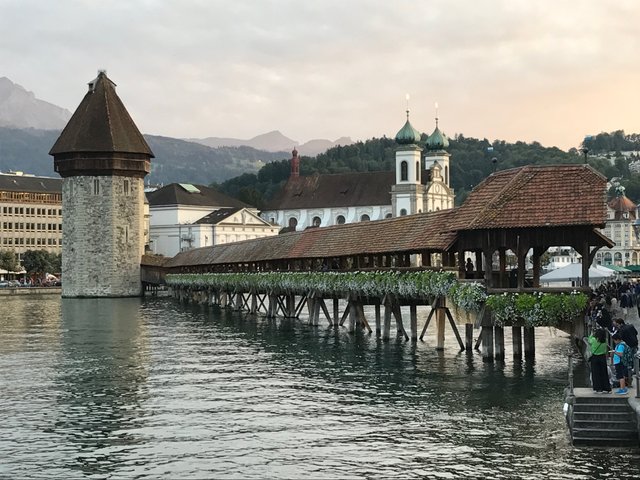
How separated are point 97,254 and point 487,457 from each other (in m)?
78.8

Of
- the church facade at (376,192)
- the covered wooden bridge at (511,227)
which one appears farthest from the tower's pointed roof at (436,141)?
the covered wooden bridge at (511,227)

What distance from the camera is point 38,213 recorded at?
14100 cm

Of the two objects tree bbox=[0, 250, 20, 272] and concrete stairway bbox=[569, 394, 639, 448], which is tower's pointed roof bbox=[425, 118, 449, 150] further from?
concrete stairway bbox=[569, 394, 639, 448]

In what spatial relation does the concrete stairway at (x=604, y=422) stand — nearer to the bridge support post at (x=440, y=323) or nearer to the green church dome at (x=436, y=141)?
the bridge support post at (x=440, y=323)

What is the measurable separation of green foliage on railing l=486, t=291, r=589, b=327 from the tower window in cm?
12110

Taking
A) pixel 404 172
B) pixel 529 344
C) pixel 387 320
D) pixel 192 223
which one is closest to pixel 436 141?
pixel 404 172

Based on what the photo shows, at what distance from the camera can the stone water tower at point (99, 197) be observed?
92.5 m

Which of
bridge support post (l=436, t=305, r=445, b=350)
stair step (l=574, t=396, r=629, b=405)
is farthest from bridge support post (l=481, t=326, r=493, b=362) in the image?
stair step (l=574, t=396, r=629, b=405)

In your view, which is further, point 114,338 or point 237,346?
point 114,338

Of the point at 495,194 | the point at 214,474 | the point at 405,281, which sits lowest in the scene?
the point at 214,474

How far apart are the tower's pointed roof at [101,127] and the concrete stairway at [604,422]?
254ft

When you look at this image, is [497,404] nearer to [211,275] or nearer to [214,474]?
[214,474]

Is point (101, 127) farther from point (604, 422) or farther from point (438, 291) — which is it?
point (604, 422)

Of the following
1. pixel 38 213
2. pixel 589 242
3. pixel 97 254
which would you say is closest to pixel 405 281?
pixel 589 242
